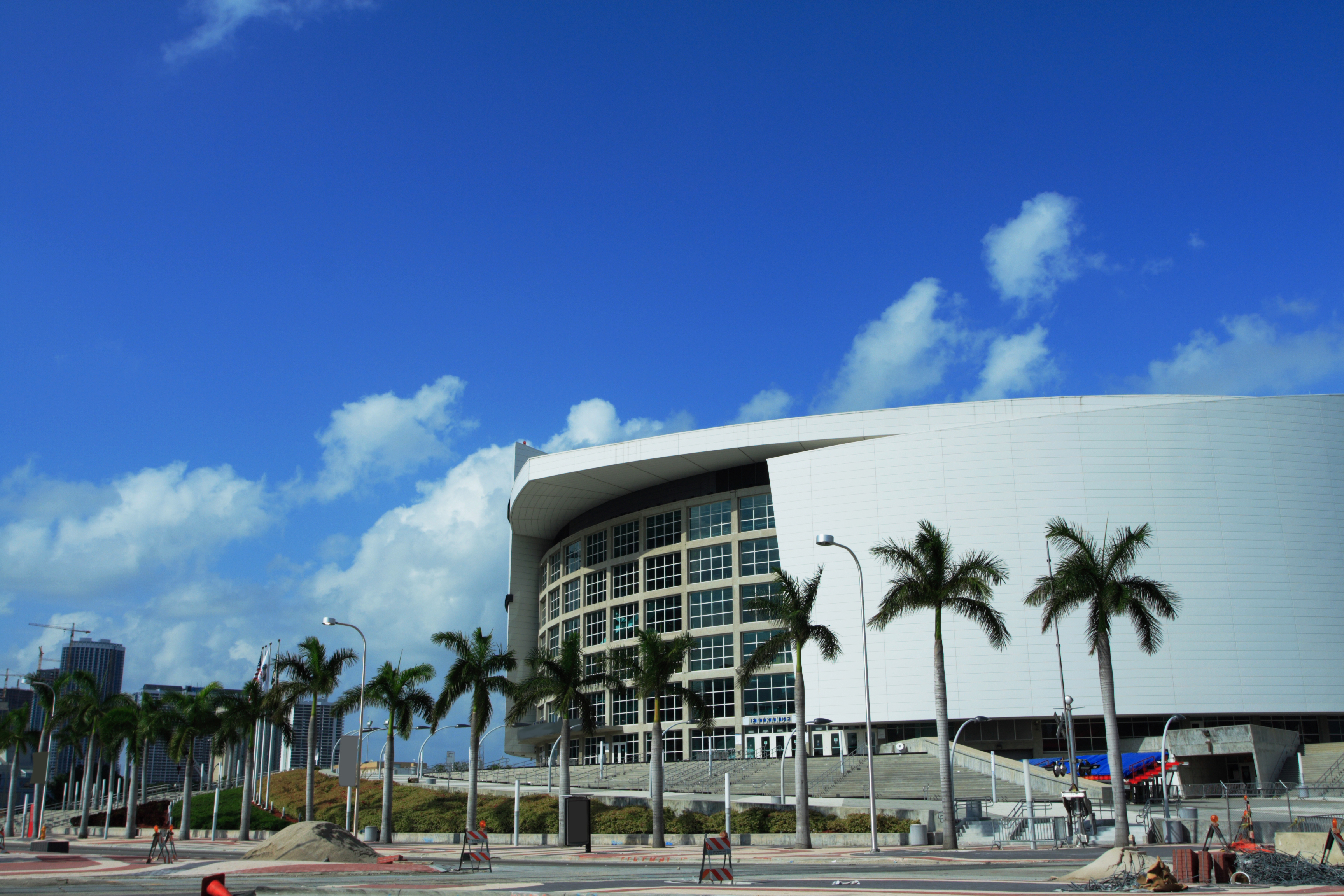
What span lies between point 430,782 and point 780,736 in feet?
83.4

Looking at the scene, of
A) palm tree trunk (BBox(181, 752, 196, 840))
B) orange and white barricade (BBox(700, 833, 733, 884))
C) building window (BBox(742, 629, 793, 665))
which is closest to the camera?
orange and white barricade (BBox(700, 833, 733, 884))

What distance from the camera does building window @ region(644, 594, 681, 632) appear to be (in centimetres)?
8650

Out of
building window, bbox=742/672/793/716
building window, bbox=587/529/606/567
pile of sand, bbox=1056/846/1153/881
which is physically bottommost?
pile of sand, bbox=1056/846/1153/881

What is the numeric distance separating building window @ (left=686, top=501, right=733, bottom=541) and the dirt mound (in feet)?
177

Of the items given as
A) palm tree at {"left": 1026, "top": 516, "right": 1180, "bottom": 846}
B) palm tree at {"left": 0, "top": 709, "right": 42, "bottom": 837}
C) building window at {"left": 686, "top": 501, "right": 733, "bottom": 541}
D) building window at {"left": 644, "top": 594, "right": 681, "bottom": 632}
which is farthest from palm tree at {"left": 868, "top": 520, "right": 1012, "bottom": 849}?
palm tree at {"left": 0, "top": 709, "right": 42, "bottom": 837}

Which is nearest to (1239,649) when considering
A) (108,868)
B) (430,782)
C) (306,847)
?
(430,782)

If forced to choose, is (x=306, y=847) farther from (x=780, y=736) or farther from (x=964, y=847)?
(x=780, y=736)

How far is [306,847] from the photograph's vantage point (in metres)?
31.0

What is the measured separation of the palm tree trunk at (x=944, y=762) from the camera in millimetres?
37062

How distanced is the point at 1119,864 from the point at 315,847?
22425mm

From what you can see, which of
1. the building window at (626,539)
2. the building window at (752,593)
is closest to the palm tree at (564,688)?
the building window at (752,593)

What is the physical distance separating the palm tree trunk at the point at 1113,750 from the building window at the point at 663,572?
48442 millimetres

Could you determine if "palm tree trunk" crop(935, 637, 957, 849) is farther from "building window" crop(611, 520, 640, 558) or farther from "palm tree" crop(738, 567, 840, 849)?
"building window" crop(611, 520, 640, 558)

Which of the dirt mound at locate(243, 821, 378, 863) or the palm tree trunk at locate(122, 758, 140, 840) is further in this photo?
the palm tree trunk at locate(122, 758, 140, 840)
